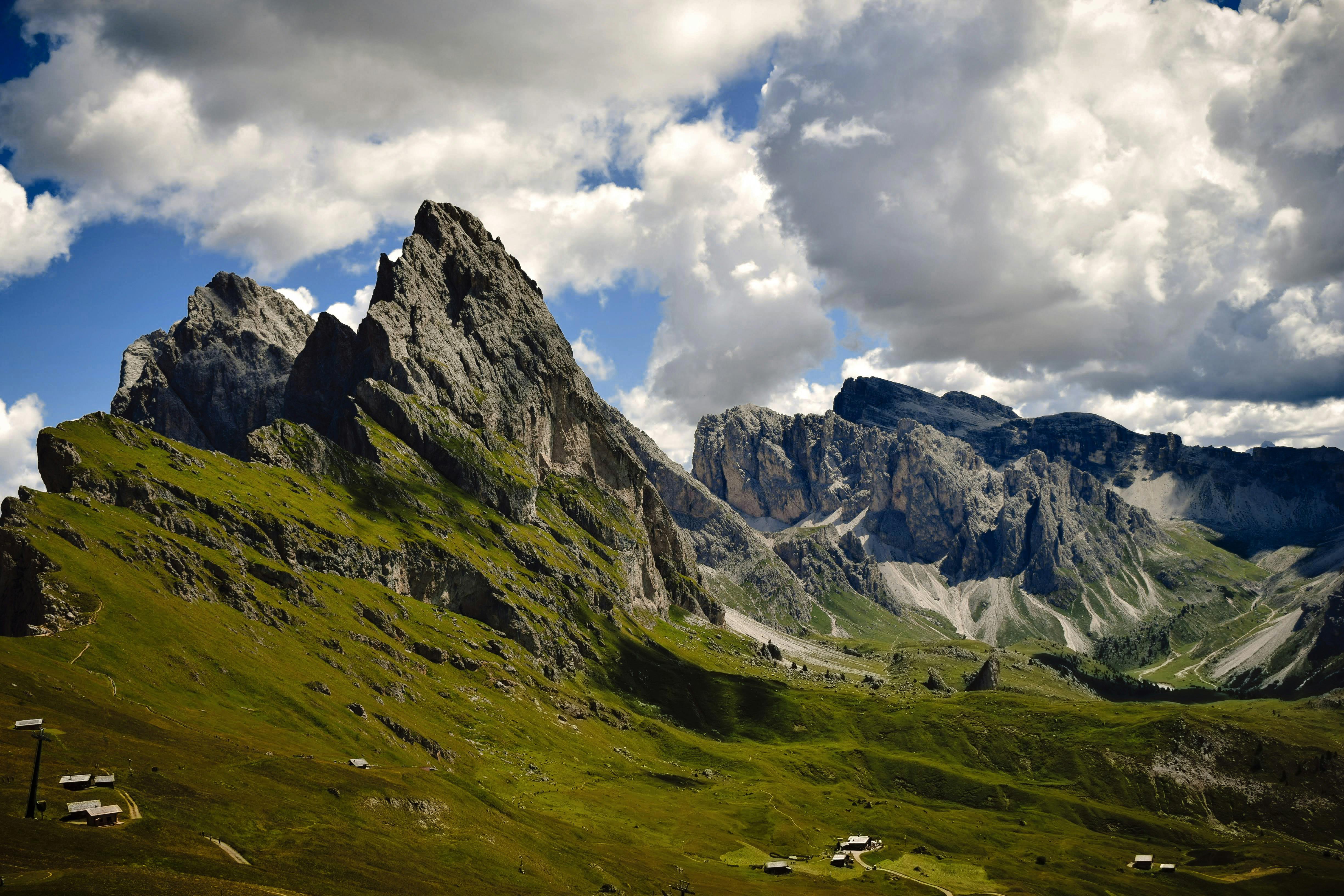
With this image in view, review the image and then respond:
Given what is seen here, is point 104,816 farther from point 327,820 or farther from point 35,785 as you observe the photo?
point 327,820

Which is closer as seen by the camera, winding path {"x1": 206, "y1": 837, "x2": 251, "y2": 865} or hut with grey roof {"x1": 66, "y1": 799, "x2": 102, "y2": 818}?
hut with grey roof {"x1": 66, "y1": 799, "x2": 102, "y2": 818}

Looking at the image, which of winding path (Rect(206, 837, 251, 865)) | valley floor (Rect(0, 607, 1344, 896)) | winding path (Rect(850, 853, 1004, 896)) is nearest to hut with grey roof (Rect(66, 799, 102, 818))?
valley floor (Rect(0, 607, 1344, 896))

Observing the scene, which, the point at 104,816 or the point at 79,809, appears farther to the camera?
the point at 104,816

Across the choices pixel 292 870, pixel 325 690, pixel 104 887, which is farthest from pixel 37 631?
pixel 104 887

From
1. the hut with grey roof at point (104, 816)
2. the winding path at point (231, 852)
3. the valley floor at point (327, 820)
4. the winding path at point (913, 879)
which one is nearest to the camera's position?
the valley floor at point (327, 820)

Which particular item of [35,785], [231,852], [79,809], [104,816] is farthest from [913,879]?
[35,785]

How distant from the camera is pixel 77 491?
190 meters

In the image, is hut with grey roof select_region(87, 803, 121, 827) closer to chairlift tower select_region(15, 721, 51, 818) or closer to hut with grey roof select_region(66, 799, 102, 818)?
hut with grey roof select_region(66, 799, 102, 818)

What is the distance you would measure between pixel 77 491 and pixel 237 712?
78209 millimetres

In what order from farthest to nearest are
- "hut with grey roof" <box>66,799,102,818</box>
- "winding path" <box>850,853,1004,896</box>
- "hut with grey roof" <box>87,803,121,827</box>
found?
"winding path" <box>850,853,1004,896</box>
"hut with grey roof" <box>87,803,121,827</box>
"hut with grey roof" <box>66,799,102,818</box>

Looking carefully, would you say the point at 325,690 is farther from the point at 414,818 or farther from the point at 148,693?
the point at 414,818

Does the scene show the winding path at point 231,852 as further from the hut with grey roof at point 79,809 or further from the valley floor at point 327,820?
the hut with grey roof at point 79,809

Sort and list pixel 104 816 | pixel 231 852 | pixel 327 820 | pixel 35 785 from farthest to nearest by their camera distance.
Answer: pixel 327 820 → pixel 231 852 → pixel 104 816 → pixel 35 785

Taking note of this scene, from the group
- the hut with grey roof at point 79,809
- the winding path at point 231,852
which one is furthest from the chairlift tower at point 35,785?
the winding path at point 231,852
